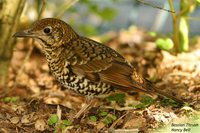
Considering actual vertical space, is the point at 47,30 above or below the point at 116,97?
above

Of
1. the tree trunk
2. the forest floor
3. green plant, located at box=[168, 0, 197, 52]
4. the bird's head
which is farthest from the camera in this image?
green plant, located at box=[168, 0, 197, 52]

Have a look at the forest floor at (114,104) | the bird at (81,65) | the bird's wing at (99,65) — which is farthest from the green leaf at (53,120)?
the bird's wing at (99,65)

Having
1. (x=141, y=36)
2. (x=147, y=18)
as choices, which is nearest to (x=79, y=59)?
(x=141, y=36)

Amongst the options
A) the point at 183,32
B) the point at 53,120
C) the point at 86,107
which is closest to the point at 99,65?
the point at 86,107

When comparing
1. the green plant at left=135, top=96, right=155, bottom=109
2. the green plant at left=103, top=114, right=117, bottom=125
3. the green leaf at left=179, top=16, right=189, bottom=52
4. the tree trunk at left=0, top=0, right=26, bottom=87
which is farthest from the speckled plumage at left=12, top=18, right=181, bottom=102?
the green leaf at left=179, top=16, right=189, bottom=52

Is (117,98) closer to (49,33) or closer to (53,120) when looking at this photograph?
(53,120)

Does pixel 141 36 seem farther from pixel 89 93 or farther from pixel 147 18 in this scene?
pixel 89 93

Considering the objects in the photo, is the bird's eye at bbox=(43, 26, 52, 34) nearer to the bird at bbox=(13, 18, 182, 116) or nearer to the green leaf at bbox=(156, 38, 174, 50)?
the bird at bbox=(13, 18, 182, 116)
